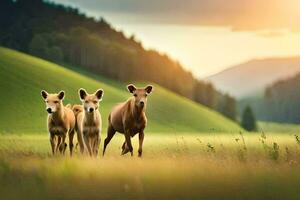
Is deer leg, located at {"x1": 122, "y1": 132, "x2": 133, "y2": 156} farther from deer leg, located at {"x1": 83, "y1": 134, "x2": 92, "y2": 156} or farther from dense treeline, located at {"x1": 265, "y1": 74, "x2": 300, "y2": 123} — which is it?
dense treeline, located at {"x1": 265, "y1": 74, "x2": 300, "y2": 123}

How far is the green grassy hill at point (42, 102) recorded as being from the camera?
219 ft

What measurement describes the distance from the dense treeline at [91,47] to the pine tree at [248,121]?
420 inches

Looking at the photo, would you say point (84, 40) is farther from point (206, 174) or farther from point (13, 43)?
point (206, 174)

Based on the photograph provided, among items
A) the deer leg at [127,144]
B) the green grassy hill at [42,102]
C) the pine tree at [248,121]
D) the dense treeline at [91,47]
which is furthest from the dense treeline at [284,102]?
the deer leg at [127,144]

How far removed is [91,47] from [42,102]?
3787 cm

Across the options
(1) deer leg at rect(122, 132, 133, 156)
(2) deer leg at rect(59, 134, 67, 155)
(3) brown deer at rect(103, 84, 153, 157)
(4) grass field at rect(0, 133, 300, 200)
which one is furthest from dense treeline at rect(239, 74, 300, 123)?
(4) grass field at rect(0, 133, 300, 200)

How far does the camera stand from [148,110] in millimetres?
87062

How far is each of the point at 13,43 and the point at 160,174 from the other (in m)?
91.2

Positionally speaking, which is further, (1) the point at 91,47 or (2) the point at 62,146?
(1) the point at 91,47

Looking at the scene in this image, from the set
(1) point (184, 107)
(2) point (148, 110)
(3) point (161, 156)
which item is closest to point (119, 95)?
(2) point (148, 110)

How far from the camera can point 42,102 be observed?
70.3 m

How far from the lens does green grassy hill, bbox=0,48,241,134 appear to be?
6660cm

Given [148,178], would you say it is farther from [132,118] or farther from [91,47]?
[91,47]

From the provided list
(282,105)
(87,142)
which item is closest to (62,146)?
(87,142)
